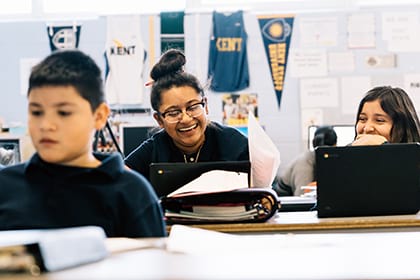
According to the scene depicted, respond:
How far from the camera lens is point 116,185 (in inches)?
48.8

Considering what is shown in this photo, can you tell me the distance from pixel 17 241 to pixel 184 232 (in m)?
0.31

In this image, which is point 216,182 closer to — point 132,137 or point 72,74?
point 72,74

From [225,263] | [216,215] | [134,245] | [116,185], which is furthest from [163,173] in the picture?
[225,263]

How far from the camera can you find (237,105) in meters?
4.73

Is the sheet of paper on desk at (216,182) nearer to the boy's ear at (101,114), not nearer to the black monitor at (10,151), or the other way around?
the boy's ear at (101,114)

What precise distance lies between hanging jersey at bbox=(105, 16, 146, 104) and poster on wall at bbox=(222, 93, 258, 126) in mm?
666

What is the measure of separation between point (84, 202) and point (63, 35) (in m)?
3.81

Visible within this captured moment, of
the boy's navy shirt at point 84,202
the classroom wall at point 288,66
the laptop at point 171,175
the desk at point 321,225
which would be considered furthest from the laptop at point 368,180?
the classroom wall at point 288,66

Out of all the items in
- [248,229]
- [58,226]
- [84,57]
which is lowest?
[248,229]

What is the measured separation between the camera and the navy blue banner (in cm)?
478

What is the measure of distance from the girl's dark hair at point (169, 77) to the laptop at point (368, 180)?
0.71 metres

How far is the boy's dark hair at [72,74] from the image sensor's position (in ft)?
3.83

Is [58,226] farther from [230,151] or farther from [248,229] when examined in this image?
[230,151]

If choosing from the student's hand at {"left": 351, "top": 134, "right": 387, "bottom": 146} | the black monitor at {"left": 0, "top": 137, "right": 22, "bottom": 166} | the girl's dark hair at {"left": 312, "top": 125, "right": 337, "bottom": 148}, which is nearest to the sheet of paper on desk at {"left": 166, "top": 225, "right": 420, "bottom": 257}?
the student's hand at {"left": 351, "top": 134, "right": 387, "bottom": 146}
